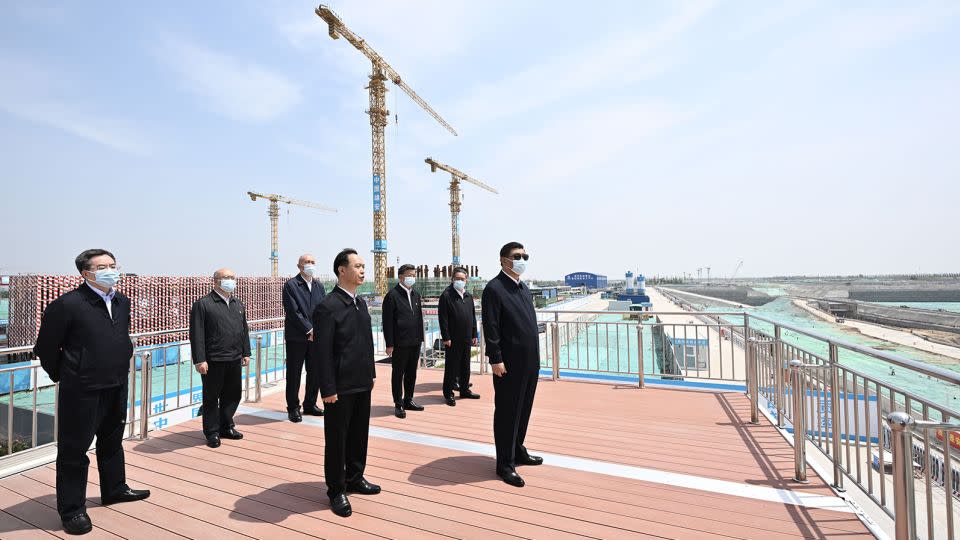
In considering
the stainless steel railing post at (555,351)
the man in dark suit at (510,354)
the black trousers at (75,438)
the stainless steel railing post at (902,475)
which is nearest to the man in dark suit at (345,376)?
the man in dark suit at (510,354)

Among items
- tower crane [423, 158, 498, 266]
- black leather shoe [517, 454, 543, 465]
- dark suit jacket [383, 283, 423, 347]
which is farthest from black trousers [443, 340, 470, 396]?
tower crane [423, 158, 498, 266]


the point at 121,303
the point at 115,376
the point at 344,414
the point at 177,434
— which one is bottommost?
the point at 177,434

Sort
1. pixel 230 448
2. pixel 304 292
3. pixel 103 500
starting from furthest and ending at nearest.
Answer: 1. pixel 304 292
2. pixel 230 448
3. pixel 103 500

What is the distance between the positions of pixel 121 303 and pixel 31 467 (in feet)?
6.70

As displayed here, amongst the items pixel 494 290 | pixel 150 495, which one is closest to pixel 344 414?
pixel 494 290

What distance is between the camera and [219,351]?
4242mm

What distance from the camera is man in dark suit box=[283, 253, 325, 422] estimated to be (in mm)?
4969

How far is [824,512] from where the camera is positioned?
9.14 ft

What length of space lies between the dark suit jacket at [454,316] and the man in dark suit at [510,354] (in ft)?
7.39

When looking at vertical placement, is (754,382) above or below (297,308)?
below

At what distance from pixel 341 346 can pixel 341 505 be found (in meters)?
1.06

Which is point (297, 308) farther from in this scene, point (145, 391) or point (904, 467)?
point (904, 467)

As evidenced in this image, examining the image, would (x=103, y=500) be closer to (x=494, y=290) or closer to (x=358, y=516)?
(x=358, y=516)

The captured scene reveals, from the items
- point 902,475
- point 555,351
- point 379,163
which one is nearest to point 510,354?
point 902,475
